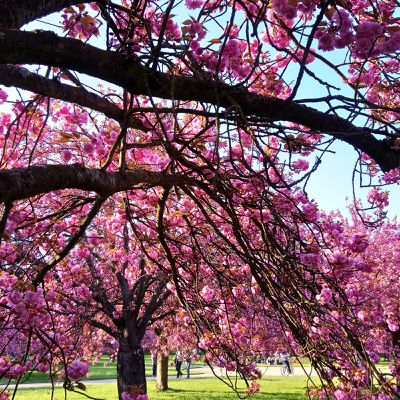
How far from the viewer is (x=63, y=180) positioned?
231cm

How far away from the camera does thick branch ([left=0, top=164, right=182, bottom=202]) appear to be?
6.44 ft

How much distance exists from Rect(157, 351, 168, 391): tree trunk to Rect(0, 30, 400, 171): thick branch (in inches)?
646

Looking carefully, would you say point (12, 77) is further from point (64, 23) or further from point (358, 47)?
point (358, 47)

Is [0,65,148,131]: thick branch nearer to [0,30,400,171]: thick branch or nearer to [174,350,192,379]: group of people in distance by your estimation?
[0,30,400,171]: thick branch

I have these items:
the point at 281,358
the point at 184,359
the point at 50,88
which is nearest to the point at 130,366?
the point at 281,358

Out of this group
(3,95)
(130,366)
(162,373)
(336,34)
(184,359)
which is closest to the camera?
(336,34)

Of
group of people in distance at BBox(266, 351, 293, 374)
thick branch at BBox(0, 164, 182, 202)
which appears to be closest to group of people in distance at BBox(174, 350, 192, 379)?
group of people in distance at BBox(266, 351, 293, 374)

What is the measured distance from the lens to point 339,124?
2.80 m

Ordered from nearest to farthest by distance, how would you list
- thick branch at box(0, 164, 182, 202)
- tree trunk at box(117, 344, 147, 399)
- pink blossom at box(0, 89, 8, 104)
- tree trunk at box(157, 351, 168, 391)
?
1. thick branch at box(0, 164, 182, 202)
2. pink blossom at box(0, 89, 8, 104)
3. tree trunk at box(117, 344, 147, 399)
4. tree trunk at box(157, 351, 168, 391)

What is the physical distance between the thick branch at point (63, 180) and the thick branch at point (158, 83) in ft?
1.68

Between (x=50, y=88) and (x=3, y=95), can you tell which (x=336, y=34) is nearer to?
(x=50, y=88)

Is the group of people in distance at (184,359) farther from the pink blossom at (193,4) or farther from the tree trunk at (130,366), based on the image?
the pink blossom at (193,4)

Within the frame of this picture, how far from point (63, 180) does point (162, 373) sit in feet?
55.7

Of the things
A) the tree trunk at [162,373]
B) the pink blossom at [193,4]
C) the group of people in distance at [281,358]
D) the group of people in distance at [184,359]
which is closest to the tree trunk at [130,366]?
the group of people in distance at [281,358]
